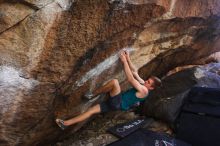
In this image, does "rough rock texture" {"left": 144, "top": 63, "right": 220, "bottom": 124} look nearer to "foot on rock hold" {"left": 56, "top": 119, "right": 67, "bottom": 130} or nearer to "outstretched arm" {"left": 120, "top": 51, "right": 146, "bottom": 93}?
"outstretched arm" {"left": 120, "top": 51, "right": 146, "bottom": 93}

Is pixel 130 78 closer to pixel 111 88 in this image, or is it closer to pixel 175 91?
pixel 111 88

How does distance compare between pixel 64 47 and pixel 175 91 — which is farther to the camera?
pixel 175 91

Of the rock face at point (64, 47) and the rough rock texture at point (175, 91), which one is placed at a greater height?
the rock face at point (64, 47)

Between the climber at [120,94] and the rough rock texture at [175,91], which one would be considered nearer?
the climber at [120,94]

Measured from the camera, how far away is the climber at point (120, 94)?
3.94m

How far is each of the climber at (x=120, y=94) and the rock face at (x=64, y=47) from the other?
0.37 ft

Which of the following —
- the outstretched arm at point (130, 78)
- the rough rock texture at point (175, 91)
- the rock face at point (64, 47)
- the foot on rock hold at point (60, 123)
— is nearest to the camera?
the rock face at point (64, 47)

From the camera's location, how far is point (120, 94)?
13.2 ft

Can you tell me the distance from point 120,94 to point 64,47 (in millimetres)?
1142

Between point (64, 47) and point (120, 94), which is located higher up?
point (64, 47)

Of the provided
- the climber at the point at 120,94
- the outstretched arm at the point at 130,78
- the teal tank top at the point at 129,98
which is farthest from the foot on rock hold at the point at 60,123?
the outstretched arm at the point at 130,78

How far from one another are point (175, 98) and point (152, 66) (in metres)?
0.67

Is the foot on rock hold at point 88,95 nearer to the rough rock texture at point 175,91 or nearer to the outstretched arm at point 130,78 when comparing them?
the outstretched arm at point 130,78

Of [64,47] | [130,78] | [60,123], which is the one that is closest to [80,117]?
[60,123]
